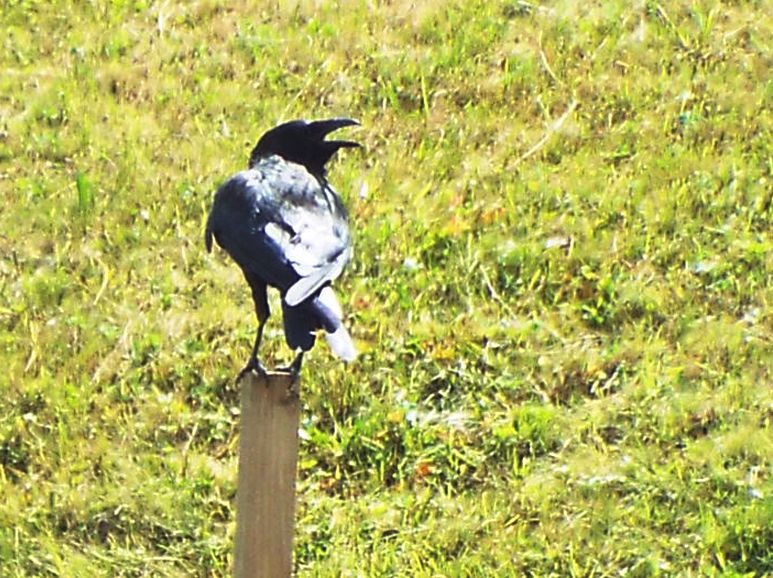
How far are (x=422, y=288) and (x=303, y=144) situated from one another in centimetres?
217

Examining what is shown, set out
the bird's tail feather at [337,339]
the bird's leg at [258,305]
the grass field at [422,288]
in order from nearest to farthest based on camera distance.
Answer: the bird's tail feather at [337,339], the bird's leg at [258,305], the grass field at [422,288]

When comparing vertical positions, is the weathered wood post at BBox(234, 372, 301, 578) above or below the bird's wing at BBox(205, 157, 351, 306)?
below

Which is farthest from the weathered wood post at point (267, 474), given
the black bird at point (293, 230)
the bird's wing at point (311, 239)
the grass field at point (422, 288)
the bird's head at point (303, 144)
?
the grass field at point (422, 288)

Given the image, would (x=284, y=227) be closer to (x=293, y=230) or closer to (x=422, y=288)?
(x=293, y=230)

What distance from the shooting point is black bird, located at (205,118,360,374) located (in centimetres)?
290

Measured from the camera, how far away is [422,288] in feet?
18.7

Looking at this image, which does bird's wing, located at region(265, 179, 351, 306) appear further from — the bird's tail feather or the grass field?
the grass field

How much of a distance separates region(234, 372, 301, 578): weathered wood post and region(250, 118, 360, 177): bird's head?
71cm

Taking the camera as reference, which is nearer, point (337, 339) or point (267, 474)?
point (337, 339)

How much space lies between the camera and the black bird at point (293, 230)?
9.52ft

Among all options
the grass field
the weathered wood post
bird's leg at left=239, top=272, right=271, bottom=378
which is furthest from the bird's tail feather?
the grass field

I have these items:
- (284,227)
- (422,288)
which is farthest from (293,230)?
(422,288)

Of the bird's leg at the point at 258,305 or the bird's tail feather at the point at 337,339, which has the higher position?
the bird's tail feather at the point at 337,339

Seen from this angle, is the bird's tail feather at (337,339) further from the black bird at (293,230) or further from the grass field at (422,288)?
the grass field at (422,288)
